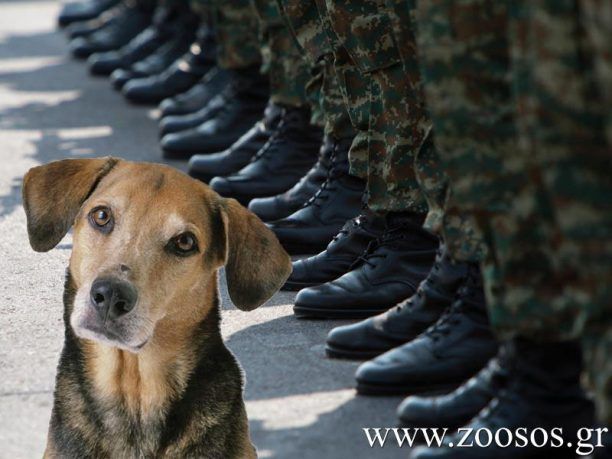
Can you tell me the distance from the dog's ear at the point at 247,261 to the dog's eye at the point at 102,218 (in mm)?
307

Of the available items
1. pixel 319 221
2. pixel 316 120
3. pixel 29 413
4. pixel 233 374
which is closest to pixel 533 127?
pixel 233 374

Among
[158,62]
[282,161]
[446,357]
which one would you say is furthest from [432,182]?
[158,62]

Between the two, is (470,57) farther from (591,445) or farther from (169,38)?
(169,38)

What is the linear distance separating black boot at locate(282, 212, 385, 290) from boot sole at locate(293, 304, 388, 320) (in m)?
0.23

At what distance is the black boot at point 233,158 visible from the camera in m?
6.31

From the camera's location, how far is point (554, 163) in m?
2.80

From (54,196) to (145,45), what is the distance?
19.6ft

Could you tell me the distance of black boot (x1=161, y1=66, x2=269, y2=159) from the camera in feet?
22.7

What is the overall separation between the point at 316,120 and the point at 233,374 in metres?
1.85

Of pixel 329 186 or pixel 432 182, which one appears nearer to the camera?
pixel 432 182

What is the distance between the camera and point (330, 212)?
5.11 metres

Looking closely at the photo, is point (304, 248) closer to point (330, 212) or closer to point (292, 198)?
point (330, 212)

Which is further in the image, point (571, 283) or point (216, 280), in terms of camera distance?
point (216, 280)

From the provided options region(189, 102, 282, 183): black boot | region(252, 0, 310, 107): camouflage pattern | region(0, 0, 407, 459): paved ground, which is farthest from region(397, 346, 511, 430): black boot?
region(189, 102, 282, 183): black boot
